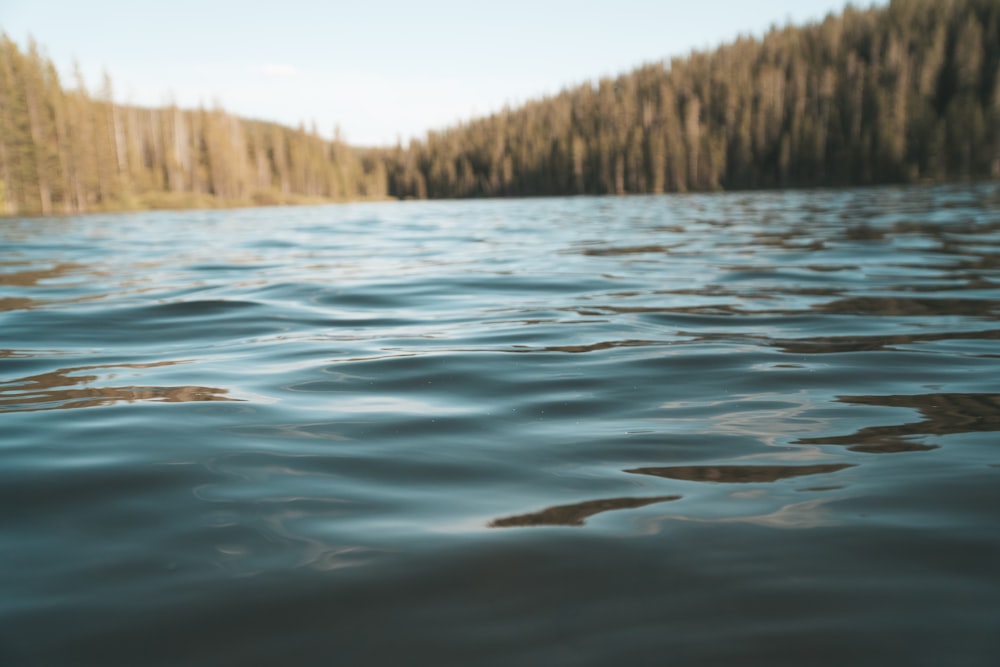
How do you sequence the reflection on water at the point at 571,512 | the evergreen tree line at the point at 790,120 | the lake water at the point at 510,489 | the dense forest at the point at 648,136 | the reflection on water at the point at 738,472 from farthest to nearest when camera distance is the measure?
the evergreen tree line at the point at 790,120 → the dense forest at the point at 648,136 → the reflection on water at the point at 738,472 → the reflection on water at the point at 571,512 → the lake water at the point at 510,489

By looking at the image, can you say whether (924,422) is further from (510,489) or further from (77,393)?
(77,393)

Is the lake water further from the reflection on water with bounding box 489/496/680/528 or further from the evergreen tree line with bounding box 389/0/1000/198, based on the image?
the evergreen tree line with bounding box 389/0/1000/198

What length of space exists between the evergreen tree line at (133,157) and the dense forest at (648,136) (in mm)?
179

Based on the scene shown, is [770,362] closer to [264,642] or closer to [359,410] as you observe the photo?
[359,410]

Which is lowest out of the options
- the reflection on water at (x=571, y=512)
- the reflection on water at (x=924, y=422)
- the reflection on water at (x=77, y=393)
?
the reflection on water at (x=924, y=422)

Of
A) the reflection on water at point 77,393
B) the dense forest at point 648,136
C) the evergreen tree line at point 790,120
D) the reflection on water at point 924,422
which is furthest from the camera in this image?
the evergreen tree line at point 790,120

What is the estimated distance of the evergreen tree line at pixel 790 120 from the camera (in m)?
69.8

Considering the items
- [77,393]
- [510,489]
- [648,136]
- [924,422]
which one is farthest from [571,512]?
[648,136]

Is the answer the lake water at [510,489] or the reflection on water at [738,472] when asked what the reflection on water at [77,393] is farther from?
the reflection on water at [738,472]

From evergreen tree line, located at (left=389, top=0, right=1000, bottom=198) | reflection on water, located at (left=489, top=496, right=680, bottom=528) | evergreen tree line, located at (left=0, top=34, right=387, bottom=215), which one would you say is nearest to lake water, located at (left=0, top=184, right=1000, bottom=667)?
reflection on water, located at (left=489, top=496, right=680, bottom=528)

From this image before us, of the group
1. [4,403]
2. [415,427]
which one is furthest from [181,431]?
[4,403]

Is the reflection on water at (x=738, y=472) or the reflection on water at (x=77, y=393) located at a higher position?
the reflection on water at (x=77, y=393)

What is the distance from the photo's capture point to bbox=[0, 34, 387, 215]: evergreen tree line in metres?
56.8

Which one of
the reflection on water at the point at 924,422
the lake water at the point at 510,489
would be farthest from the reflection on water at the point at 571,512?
the reflection on water at the point at 924,422
